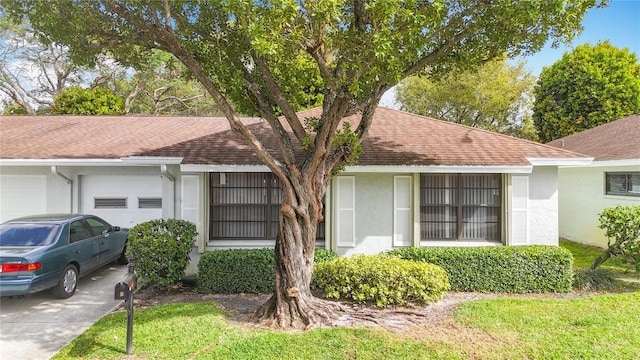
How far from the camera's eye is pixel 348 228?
8539 millimetres

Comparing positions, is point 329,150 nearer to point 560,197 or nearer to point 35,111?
point 560,197

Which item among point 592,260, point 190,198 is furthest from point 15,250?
point 592,260

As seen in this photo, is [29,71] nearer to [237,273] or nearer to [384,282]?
[237,273]

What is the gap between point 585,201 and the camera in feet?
42.2

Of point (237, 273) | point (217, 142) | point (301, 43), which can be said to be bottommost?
point (237, 273)

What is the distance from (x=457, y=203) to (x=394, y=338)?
4.60m

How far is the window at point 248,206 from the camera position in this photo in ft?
29.0

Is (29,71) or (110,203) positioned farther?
(29,71)

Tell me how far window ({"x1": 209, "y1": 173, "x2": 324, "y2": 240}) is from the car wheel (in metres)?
3.05

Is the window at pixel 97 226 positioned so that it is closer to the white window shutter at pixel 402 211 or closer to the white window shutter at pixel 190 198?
the white window shutter at pixel 190 198

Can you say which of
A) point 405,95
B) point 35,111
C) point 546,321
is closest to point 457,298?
point 546,321

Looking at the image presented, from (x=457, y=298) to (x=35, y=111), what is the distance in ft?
91.3

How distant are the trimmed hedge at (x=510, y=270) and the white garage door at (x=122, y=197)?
8309 millimetres

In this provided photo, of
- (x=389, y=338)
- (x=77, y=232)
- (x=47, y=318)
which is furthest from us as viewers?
(x=77, y=232)
